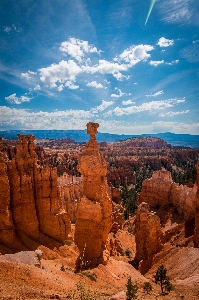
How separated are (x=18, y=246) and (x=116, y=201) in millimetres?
27859

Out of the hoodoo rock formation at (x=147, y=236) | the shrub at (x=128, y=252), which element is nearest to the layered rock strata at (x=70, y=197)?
the shrub at (x=128, y=252)

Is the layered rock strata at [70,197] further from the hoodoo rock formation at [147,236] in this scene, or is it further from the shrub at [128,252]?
the hoodoo rock formation at [147,236]

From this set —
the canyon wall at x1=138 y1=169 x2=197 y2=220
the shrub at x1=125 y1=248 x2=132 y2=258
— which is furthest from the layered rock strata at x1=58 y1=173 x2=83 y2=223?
the canyon wall at x1=138 y1=169 x2=197 y2=220

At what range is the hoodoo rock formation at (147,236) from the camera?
25.0 meters

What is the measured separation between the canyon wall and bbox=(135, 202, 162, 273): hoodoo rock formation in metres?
13.6

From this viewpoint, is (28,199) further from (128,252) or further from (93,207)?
(128,252)

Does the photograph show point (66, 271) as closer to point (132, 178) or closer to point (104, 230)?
point (104, 230)

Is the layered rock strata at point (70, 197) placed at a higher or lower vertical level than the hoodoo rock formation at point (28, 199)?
lower

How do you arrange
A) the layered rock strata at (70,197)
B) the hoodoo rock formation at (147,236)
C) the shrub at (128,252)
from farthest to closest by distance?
the layered rock strata at (70,197)
the shrub at (128,252)
the hoodoo rock formation at (147,236)

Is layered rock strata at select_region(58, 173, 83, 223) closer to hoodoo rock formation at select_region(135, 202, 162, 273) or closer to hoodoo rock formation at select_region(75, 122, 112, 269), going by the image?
hoodoo rock formation at select_region(135, 202, 162, 273)

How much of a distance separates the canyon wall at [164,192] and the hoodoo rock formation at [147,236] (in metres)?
13.6

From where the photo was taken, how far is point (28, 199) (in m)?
19.5

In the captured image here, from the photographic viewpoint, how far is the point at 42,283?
36.1 ft

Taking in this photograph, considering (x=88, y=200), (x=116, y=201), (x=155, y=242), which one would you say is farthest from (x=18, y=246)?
(x=116, y=201)
